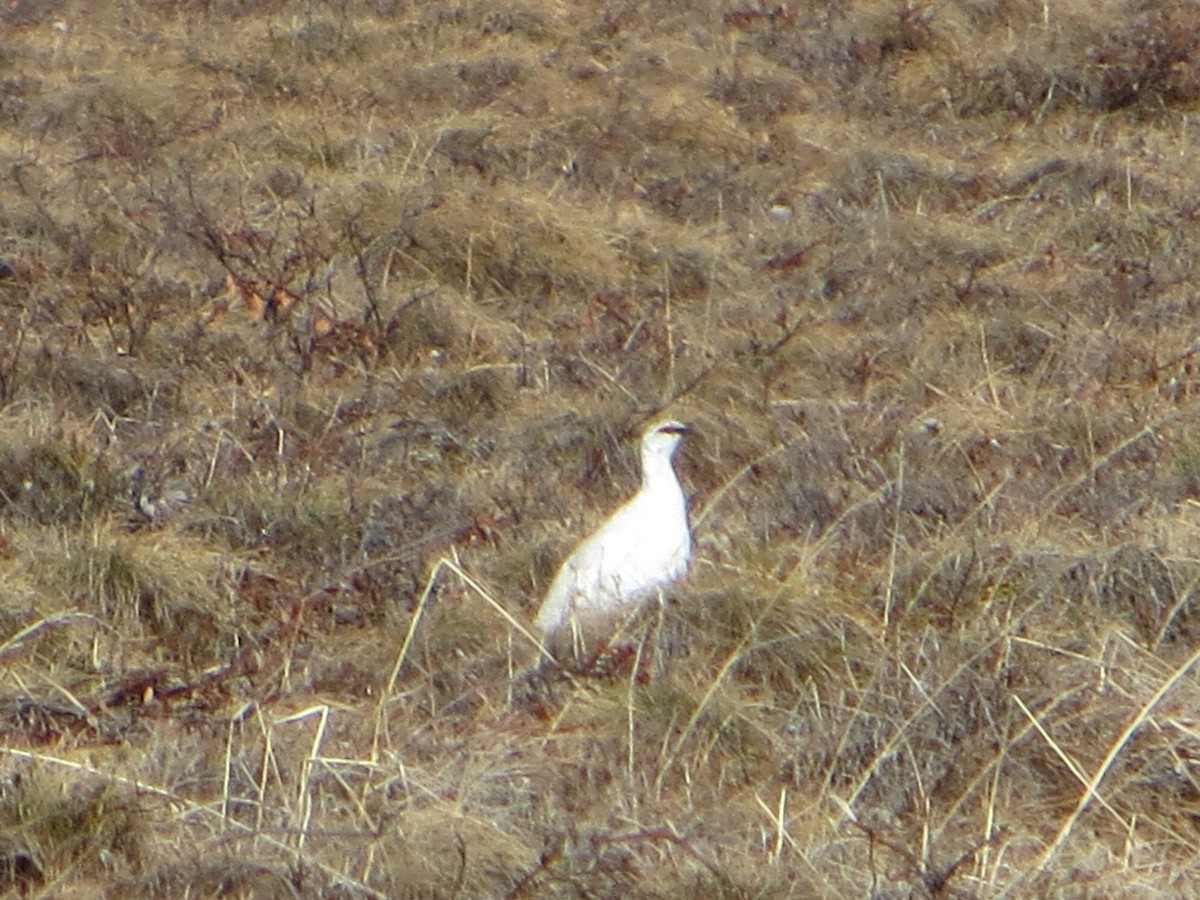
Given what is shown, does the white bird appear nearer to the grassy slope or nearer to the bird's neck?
the bird's neck

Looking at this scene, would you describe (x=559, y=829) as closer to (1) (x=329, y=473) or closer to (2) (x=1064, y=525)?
(2) (x=1064, y=525)

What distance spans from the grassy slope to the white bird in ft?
0.38

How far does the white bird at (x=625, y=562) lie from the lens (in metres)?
4.78

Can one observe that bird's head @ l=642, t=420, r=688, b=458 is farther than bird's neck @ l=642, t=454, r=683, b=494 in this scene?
Yes

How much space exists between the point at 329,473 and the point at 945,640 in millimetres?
2163

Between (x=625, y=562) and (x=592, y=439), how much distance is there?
123 cm

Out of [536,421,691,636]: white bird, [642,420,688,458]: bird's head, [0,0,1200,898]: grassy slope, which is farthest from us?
[642,420,688,458]: bird's head

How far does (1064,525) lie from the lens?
502cm

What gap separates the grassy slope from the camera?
3.85 meters

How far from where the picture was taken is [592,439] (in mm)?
6109

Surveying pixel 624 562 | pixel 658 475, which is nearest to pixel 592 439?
pixel 658 475

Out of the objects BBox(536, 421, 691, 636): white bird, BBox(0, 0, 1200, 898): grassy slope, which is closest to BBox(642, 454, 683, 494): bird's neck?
BBox(536, 421, 691, 636): white bird

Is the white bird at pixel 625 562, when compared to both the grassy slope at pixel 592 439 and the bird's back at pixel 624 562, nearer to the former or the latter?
the bird's back at pixel 624 562

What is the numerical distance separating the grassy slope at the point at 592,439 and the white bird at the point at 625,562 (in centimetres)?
11
